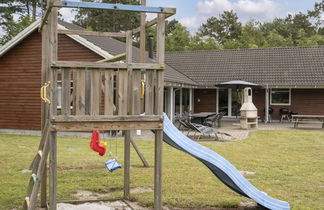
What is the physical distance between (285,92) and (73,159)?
1901cm

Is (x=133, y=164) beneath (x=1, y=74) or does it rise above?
beneath

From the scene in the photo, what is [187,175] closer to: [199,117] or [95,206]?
[95,206]

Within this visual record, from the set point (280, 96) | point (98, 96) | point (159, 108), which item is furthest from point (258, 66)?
point (98, 96)

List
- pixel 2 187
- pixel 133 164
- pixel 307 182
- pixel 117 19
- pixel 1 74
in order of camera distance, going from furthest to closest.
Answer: pixel 117 19 < pixel 1 74 < pixel 133 164 < pixel 307 182 < pixel 2 187

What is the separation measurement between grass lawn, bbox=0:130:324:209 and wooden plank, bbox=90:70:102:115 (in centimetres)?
195

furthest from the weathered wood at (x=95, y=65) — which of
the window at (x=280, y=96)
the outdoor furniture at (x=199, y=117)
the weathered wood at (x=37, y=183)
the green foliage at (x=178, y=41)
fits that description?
the green foliage at (x=178, y=41)

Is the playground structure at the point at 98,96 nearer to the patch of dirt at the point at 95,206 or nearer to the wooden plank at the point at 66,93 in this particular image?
the wooden plank at the point at 66,93

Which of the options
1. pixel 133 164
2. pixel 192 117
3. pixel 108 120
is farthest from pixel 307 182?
pixel 192 117

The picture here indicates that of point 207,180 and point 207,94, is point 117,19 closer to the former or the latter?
point 207,94

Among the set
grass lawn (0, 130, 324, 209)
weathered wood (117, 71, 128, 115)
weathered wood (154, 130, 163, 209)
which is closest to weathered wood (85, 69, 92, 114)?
weathered wood (117, 71, 128, 115)

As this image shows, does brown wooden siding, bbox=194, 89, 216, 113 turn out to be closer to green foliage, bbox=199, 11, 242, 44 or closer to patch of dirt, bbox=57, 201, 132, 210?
→ patch of dirt, bbox=57, 201, 132, 210

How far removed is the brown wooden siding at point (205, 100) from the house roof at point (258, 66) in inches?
40.2

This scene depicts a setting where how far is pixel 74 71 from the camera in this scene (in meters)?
5.18

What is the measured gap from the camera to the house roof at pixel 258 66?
25616 millimetres
